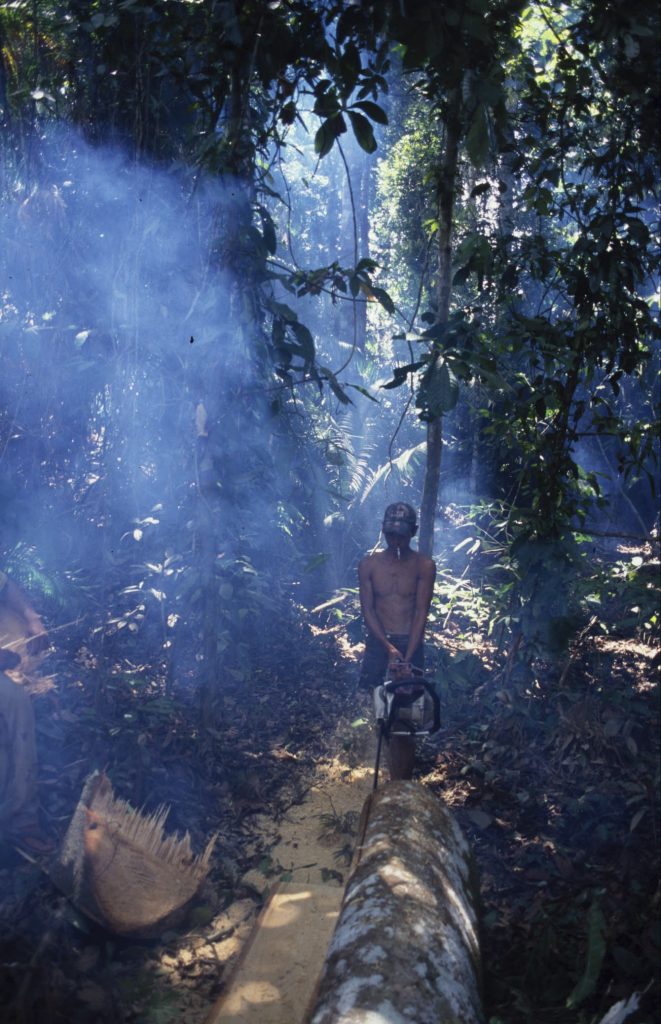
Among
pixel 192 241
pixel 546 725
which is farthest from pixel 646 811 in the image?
pixel 192 241

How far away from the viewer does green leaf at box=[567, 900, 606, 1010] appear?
3.17 meters

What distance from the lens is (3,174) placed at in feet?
19.1

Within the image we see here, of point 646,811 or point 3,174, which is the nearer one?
point 646,811

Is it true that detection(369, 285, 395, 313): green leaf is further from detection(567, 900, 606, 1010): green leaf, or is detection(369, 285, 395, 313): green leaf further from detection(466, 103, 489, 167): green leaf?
detection(567, 900, 606, 1010): green leaf

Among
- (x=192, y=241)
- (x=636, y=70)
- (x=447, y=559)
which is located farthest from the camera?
(x=447, y=559)

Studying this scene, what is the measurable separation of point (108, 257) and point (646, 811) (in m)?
5.26

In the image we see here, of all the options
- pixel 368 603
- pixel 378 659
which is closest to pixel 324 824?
pixel 378 659

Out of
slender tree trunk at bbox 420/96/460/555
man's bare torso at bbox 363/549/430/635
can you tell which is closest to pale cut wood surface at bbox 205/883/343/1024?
man's bare torso at bbox 363/549/430/635

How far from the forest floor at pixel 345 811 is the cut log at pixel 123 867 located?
11cm

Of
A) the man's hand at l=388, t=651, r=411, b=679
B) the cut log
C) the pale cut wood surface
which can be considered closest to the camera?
the pale cut wood surface

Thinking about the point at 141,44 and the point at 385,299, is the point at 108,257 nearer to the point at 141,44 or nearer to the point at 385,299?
the point at 141,44

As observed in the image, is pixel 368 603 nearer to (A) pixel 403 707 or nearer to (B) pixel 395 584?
(B) pixel 395 584

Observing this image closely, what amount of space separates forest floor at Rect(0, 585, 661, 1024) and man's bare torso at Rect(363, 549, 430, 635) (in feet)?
3.64

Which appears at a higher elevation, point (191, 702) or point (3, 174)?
point (3, 174)
